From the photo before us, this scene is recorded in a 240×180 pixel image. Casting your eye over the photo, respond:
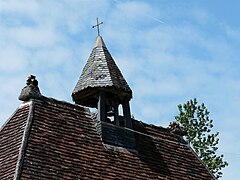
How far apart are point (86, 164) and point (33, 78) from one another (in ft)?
8.64

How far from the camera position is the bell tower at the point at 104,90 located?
17.8 m

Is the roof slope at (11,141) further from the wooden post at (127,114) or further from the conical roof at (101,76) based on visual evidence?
the wooden post at (127,114)

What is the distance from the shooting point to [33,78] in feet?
53.7

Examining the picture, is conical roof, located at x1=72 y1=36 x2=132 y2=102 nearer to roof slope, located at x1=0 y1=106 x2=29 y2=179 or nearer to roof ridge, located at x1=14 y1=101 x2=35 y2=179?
roof ridge, located at x1=14 y1=101 x2=35 y2=179

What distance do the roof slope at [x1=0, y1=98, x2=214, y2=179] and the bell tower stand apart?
0.50 meters

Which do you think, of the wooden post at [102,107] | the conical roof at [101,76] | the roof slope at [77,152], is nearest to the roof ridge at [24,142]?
the roof slope at [77,152]

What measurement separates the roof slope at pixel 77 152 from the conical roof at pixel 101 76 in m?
0.81

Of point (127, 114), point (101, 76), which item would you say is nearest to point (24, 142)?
point (101, 76)

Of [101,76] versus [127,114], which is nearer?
[101,76]

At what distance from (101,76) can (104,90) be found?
15.9 inches

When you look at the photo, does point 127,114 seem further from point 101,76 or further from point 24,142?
point 24,142

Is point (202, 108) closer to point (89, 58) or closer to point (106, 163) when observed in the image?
point (89, 58)

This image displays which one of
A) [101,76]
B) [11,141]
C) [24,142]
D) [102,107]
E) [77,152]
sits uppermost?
[101,76]

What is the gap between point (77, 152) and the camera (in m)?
15.5
